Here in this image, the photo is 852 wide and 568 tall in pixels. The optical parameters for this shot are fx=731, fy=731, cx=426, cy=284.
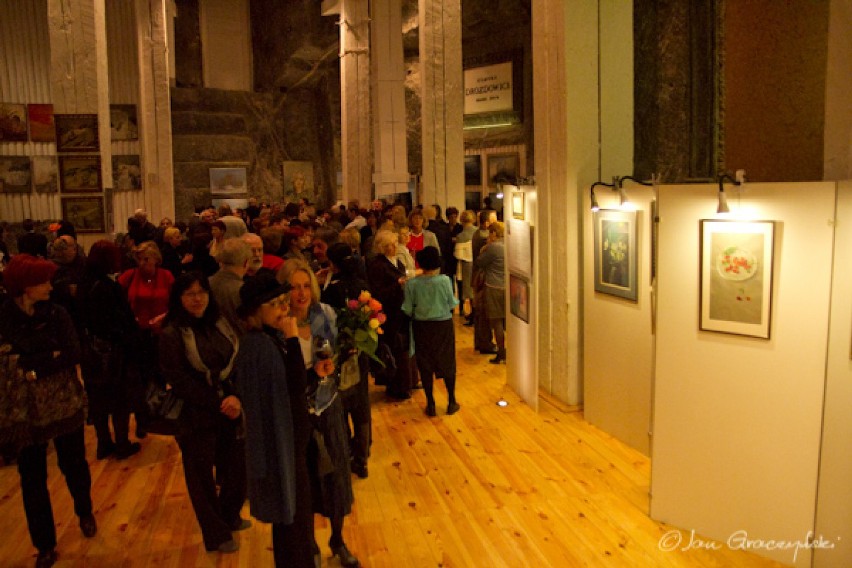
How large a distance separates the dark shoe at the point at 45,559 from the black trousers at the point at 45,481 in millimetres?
24

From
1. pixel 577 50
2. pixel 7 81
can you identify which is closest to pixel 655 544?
pixel 577 50

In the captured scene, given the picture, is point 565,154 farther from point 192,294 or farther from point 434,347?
point 192,294

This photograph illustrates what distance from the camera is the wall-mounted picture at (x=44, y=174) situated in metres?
17.5

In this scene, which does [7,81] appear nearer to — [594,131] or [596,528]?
[594,131]

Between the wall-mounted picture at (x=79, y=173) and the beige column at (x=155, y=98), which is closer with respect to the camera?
the wall-mounted picture at (x=79, y=173)

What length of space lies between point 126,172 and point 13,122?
3.14m

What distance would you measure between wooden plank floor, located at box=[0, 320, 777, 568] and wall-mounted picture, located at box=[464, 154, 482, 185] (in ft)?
49.1

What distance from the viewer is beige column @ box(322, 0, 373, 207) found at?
17.8m

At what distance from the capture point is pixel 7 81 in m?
17.2

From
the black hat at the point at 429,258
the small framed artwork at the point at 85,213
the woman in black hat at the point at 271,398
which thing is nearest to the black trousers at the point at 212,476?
the woman in black hat at the point at 271,398

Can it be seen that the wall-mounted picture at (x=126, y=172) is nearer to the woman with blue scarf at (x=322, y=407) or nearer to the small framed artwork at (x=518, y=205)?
the small framed artwork at (x=518, y=205)

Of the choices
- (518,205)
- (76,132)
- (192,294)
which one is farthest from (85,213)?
(192,294)

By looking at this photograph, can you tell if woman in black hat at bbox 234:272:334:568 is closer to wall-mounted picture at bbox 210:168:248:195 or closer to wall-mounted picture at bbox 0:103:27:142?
wall-mounted picture at bbox 0:103:27:142

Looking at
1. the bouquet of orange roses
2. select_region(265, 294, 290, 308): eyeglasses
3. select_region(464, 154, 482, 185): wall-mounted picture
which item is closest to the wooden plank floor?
the bouquet of orange roses
